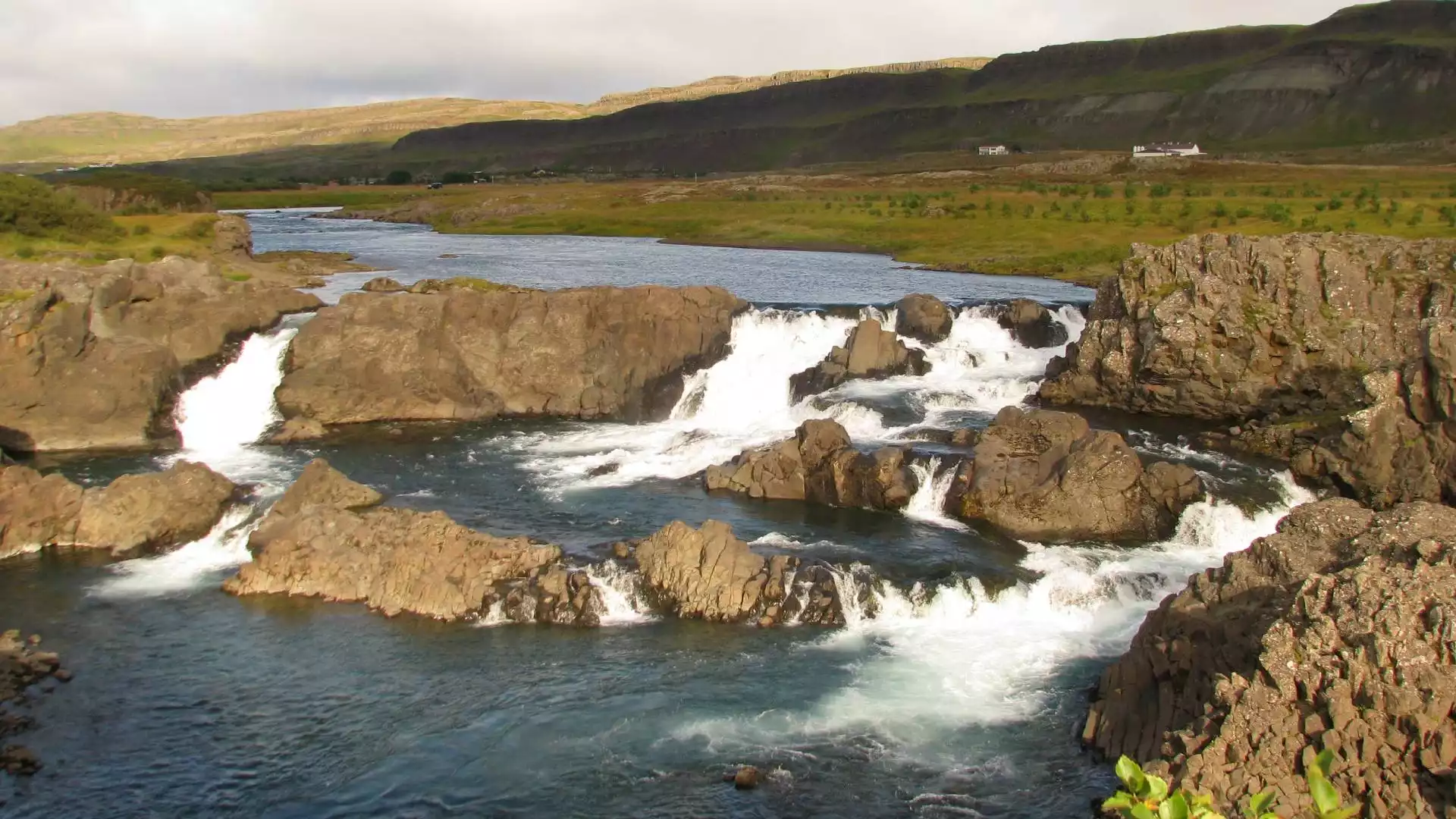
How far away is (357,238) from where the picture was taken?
A: 4274 inches

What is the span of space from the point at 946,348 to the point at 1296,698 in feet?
110

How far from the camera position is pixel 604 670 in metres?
24.9

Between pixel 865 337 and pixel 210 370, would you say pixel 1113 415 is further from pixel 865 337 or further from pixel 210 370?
pixel 210 370

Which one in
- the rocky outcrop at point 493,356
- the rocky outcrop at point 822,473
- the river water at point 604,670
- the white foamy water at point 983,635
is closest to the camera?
the river water at point 604,670

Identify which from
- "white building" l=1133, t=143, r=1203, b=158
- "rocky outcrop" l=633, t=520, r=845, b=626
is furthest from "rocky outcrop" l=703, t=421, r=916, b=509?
"white building" l=1133, t=143, r=1203, b=158

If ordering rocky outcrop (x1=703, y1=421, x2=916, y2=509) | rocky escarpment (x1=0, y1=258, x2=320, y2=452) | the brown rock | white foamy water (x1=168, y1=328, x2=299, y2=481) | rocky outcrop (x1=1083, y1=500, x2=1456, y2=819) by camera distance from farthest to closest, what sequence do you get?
white foamy water (x1=168, y1=328, x2=299, y2=481), rocky escarpment (x1=0, y1=258, x2=320, y2=452), rocky outcrop (x1=703, y1=421, x2=916, y2=509), the brown rock, rocky outcrop (x1=1083, y1=500, x2=1456, y2=819)

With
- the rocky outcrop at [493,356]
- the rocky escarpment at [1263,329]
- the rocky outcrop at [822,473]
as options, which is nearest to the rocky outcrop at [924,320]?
the rocky escarpment at [1263,329]

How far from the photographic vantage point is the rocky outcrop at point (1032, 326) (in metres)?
51.9

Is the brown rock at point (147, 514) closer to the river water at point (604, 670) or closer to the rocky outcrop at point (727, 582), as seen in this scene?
the river water at point (604, 670)

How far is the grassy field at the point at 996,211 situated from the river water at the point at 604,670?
40716 millimetres

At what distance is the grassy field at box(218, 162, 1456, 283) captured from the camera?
77.6 metres

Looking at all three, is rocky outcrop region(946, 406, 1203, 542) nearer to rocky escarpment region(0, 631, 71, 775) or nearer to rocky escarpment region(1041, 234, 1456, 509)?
rocky escarpment region(1041, 234, 1456, 509)

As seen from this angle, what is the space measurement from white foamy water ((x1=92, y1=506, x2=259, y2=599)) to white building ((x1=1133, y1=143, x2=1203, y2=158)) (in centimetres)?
12816

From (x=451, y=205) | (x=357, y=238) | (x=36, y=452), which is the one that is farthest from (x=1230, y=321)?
(x=451, y=205)
